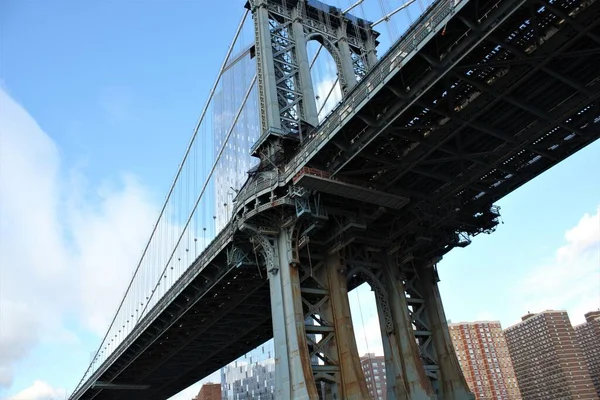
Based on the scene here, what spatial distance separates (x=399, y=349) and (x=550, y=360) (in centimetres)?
15254

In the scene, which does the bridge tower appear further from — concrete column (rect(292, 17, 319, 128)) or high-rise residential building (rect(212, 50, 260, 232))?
high-rise residential building (rect(212, 50, 260, 232))

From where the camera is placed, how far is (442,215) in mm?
33125

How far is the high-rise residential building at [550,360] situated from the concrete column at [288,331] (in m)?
154

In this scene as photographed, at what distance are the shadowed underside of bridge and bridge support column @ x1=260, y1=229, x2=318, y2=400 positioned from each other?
2.94m

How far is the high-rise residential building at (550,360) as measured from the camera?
15800 cm

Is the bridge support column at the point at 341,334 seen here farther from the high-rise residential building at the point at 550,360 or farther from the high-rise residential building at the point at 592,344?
the high-rise residential building at the point at 592,344

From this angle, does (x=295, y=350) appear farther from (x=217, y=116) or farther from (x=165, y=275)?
(x=165, y=275)

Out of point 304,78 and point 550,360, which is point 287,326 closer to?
point 304,78

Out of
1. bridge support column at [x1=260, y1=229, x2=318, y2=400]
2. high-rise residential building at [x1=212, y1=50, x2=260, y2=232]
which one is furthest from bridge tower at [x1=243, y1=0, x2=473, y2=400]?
high-rise residential building at [x1=212, y1=50, x2=260, y2=232]

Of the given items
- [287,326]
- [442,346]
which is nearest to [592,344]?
[442,346]

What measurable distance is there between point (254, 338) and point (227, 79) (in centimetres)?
2811

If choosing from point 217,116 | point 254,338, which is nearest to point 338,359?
point 217,116

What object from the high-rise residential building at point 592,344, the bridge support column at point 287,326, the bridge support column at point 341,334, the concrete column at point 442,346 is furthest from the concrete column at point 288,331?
the high-rise residential building at point 592,344

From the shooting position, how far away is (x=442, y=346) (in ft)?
112
